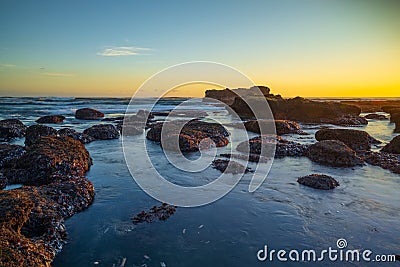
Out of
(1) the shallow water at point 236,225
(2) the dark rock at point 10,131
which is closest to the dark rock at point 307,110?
(1) the shallow water at point 236,225

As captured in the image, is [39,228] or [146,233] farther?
[146,233]

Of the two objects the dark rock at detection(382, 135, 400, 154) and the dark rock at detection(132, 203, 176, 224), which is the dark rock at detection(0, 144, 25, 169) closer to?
the dark rock at detection(132, 203, 176, 224)

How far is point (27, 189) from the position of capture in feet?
22.6

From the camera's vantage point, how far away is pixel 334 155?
12281mm

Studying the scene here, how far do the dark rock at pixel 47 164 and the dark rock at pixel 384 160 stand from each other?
40.7ft

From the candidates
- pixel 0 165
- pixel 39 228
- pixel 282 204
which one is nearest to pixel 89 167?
pixel 0 165

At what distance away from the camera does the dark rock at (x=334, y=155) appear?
12.0 meters

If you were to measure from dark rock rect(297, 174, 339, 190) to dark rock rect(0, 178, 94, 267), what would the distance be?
23.0ft

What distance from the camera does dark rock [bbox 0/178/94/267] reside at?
14.7 ft

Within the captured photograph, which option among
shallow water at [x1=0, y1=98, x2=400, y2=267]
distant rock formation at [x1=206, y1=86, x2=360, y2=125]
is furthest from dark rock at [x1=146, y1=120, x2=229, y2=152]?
distant rock formation at [x1=206, y1=86, x2=360, y2=125]

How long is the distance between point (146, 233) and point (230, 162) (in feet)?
20.6

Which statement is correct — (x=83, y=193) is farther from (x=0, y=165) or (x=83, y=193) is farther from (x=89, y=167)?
(x=0, y=165)

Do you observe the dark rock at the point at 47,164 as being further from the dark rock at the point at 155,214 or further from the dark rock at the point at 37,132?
the dark rock at the point at 37,132

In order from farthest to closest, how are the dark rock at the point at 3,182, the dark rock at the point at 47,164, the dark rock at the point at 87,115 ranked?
the dark rock at the point at 87,115 < the dark rock at the point at 47,164 < the dark rock at the point at 3,182
